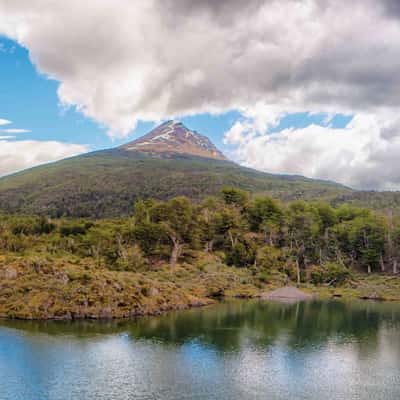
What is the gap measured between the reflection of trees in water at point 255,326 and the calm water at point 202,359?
0.45 ft

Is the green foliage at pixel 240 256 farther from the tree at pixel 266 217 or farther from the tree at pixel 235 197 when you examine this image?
the tree at pixel 235 197

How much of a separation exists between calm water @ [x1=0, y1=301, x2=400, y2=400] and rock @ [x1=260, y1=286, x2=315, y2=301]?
20029 mm

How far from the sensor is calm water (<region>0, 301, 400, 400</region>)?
3500 centimetres

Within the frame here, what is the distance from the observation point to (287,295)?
88875 millimetres

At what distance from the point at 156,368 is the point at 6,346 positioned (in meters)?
16.3

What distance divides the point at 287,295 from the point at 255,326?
2899 centimetres

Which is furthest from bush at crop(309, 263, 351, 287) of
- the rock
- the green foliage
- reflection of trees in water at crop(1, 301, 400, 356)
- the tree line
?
reflection of trees in water at crop(1, 301, 400, 356)

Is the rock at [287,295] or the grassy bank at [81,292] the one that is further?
the rock at [287,295]

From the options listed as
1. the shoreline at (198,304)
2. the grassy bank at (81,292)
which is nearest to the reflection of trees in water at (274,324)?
the shoreline at (198,304)

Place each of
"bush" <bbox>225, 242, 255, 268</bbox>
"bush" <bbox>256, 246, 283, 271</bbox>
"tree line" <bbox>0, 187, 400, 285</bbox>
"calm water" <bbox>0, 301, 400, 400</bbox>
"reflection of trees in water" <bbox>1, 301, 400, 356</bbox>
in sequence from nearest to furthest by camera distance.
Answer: "calm water" <bbox>0, 301, 400, 400</bbox>
"reflection of trees in water" <bbox>1, 301, 400, 356</bbox>
"tree line" <bbox>0, 187, 400, 285</bbox>
"bush" <bbox>256, 246, 283, 271</bbox>
"bush" <bbox>225, 242, 255, 268</bbox>

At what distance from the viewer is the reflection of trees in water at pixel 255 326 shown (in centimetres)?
5281

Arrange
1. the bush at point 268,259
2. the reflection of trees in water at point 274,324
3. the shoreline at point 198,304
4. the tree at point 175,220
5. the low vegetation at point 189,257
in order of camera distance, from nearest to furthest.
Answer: the reflection of trees in water at point 274,324 < the shoreline at point 198,304 < the low vegetation at point 189,257 < the bush at point 268,259 < the tree at point 175,220

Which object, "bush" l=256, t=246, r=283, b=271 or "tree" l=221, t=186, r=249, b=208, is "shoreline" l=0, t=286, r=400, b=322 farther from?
"tree" l=221, t=186, r=249, b=208

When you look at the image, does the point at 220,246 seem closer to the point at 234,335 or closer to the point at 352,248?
the point at 352,248
